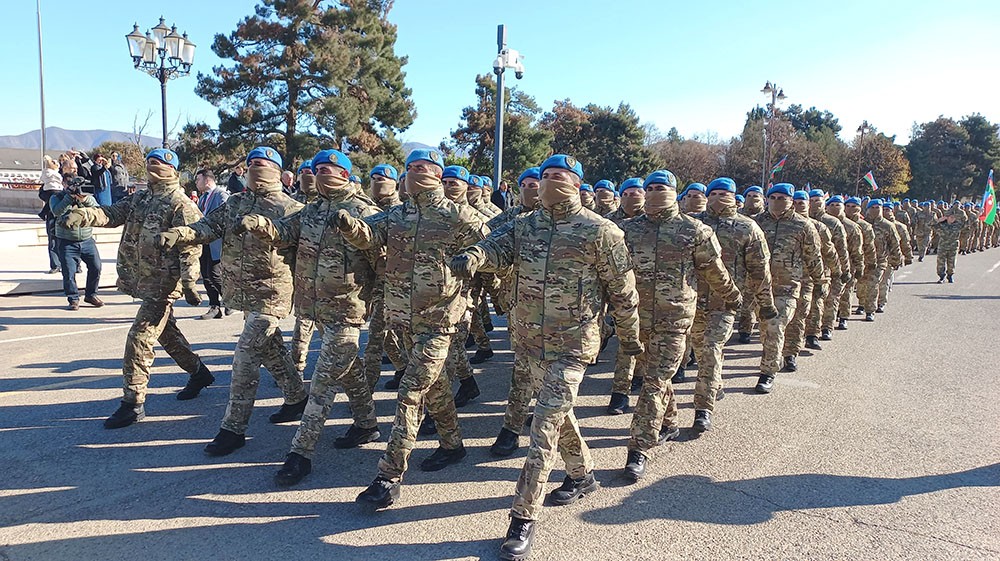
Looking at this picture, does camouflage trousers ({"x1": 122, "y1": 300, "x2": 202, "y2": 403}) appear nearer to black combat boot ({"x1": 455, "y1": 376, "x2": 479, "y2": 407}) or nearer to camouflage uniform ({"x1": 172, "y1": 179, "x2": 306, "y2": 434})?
camouflage uniform ({"x1": 172, "y1": 179, "x2": 306, "y2": 434})

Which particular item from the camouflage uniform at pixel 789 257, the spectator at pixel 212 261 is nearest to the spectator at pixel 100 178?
the spectator at pixel 212 261

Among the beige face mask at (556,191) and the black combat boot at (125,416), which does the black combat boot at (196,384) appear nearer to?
the black combat boot at (125,416)

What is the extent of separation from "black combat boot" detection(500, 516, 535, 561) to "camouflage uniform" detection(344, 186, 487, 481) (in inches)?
39.2

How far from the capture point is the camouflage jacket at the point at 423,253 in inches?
166

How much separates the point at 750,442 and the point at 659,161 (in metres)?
39.3

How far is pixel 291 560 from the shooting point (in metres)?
3.32

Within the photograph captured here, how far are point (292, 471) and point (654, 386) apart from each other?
8.67 feet

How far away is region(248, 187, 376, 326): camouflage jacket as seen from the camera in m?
4.52

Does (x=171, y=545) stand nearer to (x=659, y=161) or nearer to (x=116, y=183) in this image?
(x=116, y=183)

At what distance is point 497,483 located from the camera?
14.3 ft

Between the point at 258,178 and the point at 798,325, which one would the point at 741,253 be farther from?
the point at 258,178

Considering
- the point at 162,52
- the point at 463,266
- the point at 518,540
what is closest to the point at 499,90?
the point at 162,52

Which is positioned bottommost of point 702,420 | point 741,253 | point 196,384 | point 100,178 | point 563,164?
point 702,420

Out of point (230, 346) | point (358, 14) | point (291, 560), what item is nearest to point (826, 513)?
point (291, 560)
